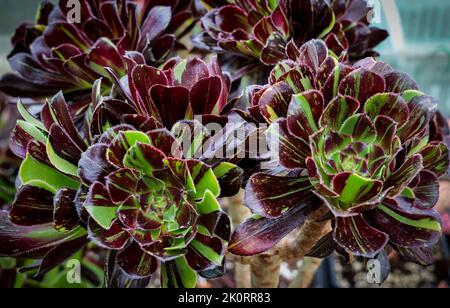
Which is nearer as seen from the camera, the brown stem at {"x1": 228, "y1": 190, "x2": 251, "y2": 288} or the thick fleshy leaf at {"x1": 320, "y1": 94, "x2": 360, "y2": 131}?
the thick fleshy leaf at {"x1": 320, "y1": 94, "x2": 360, "y2": 131}

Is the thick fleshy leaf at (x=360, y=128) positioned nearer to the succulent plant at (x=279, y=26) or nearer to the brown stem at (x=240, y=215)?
the succulent plant at (x=279, y=26)

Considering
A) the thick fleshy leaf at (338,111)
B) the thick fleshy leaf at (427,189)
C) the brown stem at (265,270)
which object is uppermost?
the thick fleshy leaf at (338,111)

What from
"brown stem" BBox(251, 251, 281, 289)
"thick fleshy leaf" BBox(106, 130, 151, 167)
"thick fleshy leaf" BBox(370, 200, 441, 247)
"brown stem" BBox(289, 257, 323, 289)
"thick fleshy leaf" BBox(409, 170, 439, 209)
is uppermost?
"thick fleshy leaf" BBox(106, 130, 151, 167)

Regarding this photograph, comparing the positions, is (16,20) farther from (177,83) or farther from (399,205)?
(399,205)

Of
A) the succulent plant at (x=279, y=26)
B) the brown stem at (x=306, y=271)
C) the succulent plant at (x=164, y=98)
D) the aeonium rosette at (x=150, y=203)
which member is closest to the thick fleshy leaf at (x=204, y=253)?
the aeonium rosette at (x=150, y=203)

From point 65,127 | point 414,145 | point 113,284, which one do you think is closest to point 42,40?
point 65,127

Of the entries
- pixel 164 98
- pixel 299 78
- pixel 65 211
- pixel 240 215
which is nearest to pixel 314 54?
pixel 299 78

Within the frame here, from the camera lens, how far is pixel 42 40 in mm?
619

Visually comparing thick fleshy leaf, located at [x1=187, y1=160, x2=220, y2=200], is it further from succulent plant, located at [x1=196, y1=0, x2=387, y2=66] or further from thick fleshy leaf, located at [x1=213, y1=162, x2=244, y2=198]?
succulent plant, located at [x1=196, y1=0, x2=387, y2=66]

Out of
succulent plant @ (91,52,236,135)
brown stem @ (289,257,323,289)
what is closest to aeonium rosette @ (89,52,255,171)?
succulent plant @ (91,52,236,135)

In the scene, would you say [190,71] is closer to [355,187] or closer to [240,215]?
[355,187]

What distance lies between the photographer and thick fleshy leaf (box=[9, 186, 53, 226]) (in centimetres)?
45

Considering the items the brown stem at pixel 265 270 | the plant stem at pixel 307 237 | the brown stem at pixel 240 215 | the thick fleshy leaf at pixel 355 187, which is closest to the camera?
the thick fleshy leaf at pixel 355 187

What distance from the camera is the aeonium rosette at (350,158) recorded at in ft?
1.38
